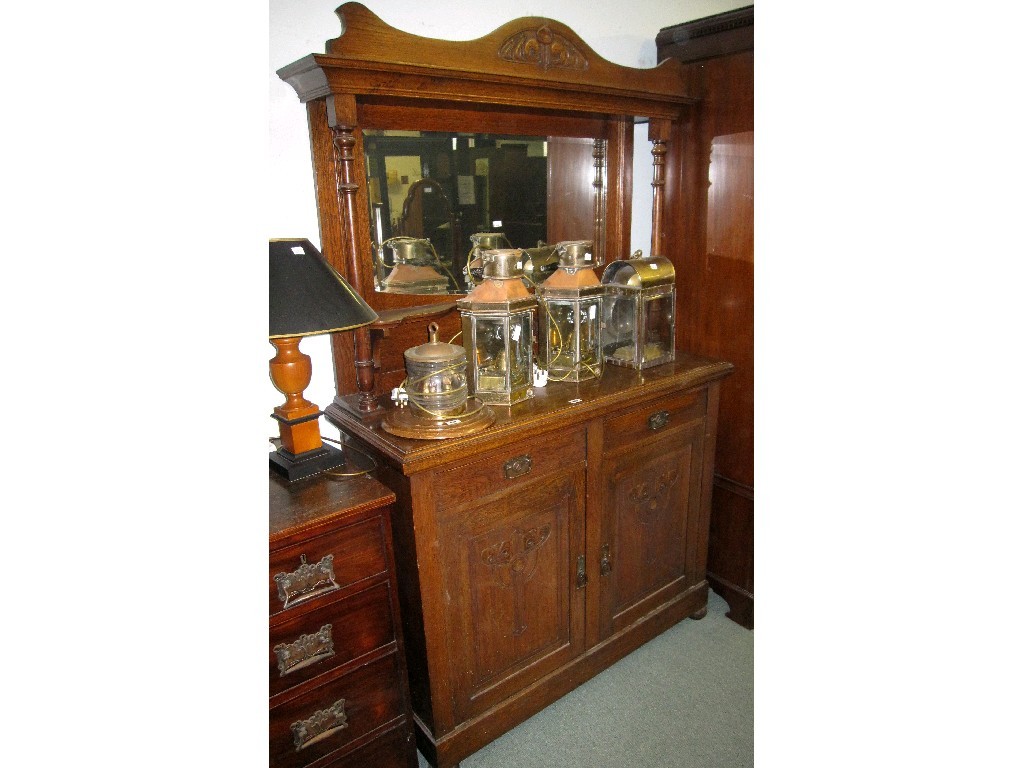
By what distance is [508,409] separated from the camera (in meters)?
1.66

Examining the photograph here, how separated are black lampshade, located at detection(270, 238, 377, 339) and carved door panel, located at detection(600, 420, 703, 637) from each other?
88 cm

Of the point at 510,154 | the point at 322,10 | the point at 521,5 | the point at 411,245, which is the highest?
the point at 521,5

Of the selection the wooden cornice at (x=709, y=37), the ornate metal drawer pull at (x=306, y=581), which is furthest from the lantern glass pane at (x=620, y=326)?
the ornate metal drawer pull at (x=306, y=581)

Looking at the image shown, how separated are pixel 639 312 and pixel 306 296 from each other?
1.03m

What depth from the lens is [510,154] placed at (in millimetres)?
1954

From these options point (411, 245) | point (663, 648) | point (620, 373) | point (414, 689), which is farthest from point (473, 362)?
point (663, 648)

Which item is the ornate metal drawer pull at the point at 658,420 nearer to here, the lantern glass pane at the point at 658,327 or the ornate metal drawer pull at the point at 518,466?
the lantern glass pane at the point at 658,327

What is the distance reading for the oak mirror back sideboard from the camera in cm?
153

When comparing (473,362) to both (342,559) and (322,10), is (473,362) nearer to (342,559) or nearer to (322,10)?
(342,559)

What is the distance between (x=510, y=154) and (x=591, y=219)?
15.6 inches

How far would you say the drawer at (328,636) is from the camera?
1344 mm

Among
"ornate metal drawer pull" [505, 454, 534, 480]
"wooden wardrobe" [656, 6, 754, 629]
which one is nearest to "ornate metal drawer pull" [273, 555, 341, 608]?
"ornate metal drawer pull" [505, 454, 534, 480]

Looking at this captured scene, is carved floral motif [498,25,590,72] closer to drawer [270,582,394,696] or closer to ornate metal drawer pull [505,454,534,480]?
ornate metal drawer pull [505,454,534,480]

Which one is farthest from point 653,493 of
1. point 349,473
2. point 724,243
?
point 349,473
